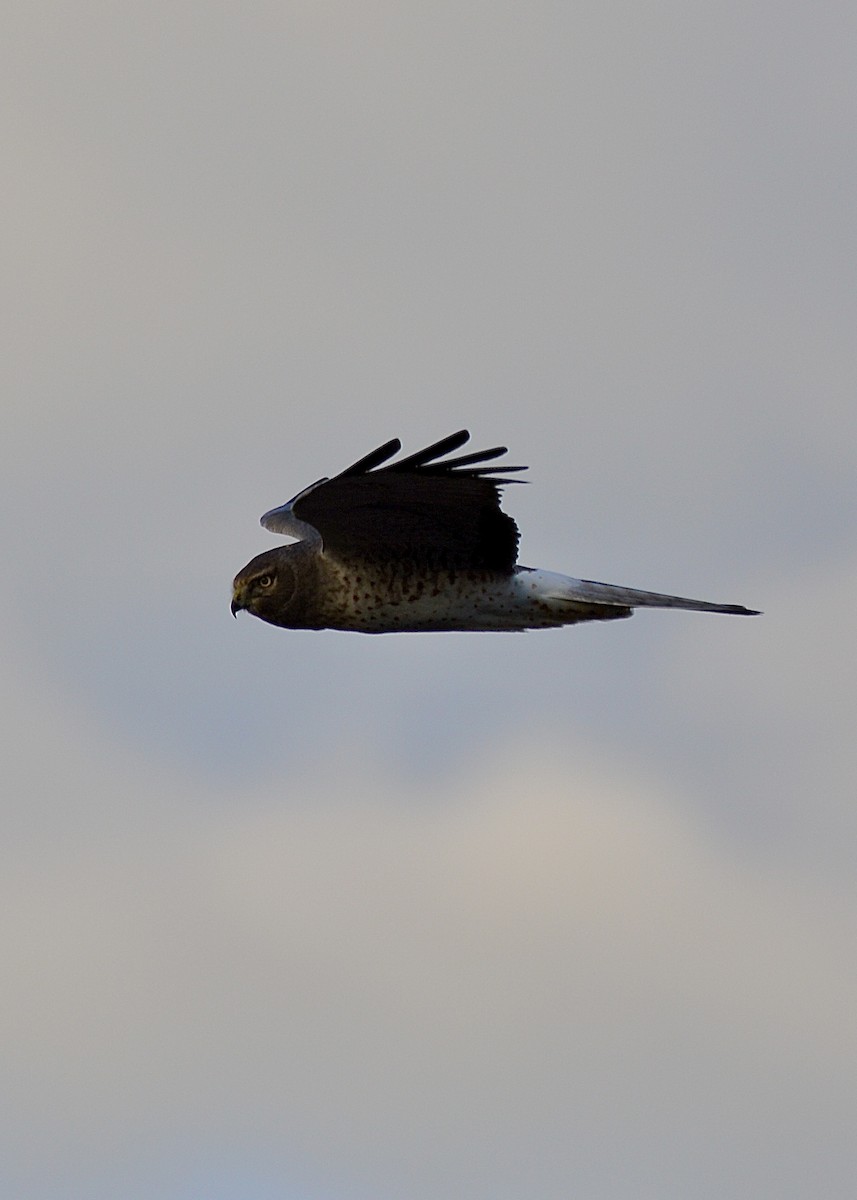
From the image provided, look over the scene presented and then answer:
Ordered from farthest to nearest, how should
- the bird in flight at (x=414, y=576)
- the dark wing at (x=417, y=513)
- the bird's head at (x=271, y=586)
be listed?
the bird's head at (x=271, y=586), the bird in flight at (x=414, y=576), the dark wing at (x=417, y=513)

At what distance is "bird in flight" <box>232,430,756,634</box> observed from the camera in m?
14.0

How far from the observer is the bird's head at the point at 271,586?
47.9ft

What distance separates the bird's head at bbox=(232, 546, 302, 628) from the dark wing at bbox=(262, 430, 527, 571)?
28 centimetres

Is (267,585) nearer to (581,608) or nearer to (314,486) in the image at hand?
(314,486)

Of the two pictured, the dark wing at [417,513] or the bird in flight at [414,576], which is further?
the bird in flight at [414,576]

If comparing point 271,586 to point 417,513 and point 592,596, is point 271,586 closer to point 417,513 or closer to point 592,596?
point 417,513

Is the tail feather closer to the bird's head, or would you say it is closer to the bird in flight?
the bird in flight

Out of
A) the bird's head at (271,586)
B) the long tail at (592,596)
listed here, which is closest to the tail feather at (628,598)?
the long tail at (592,596)

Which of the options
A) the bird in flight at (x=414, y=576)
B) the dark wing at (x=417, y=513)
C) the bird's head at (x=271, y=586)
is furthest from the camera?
the bird's head at (x=271, y=586)

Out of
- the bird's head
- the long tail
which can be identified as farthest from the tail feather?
the bird's head

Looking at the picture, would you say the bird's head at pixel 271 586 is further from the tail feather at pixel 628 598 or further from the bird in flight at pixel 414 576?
the tail feather at pixel 628 598

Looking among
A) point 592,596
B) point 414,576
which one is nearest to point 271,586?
point 414,576

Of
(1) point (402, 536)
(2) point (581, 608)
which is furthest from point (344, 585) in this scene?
(2) point (581, 608)

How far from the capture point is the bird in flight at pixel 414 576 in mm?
14047
